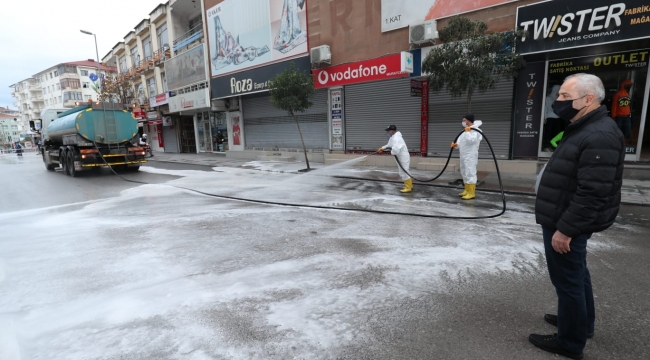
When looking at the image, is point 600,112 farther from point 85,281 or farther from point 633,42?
point 633,42

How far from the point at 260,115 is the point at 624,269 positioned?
17.4m

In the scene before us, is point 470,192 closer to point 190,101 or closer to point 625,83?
point 625,83

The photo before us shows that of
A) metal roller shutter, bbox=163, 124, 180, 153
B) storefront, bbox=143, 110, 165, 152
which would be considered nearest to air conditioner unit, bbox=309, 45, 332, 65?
metal roller shutter, bbox=163, 124, 180, 153

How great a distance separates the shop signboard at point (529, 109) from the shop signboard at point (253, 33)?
913cm

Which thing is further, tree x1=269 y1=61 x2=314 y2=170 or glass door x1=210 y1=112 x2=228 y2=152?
glass door x1=210 y1=112 x2=228 y2=152

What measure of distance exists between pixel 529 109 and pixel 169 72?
944 inches

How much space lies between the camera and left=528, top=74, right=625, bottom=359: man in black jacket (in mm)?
2125

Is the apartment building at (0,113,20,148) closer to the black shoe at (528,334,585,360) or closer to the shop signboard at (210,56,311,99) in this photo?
the shop signboard at (210,56,311,99)

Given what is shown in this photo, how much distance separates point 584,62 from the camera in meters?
9.69

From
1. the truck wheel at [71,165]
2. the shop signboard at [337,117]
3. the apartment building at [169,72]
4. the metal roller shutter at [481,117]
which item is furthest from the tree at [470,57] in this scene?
the apartment building at [169,72]

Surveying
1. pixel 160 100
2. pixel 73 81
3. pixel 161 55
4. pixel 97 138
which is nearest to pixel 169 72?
pixel 160 100

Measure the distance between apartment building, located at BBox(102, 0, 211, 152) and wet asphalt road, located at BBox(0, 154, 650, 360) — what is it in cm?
1746

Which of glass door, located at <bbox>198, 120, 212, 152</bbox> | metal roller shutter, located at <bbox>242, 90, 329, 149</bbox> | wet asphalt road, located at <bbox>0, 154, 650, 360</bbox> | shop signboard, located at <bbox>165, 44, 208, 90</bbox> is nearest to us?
wet asphalt road, located at <bbox>0, 154, 650, 360</bbox>

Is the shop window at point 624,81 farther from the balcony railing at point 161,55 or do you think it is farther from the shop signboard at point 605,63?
the balcony railing at point 161,55
